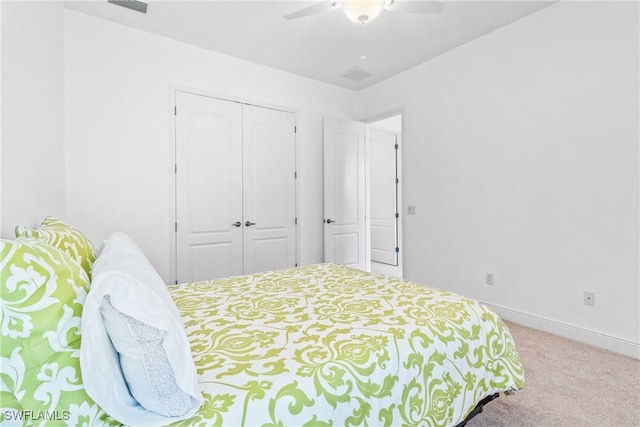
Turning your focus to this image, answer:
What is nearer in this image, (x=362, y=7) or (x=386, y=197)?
(x=362, y=7)

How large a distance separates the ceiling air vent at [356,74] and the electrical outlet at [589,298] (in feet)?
10.5

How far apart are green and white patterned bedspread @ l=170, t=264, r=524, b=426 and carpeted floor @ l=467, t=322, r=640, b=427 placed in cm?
29

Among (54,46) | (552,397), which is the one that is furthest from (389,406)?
(54,46)

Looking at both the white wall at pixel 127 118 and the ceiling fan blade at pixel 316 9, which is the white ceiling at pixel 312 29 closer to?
the white wall at pixel 127 118

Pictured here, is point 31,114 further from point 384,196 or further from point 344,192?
point 384,196

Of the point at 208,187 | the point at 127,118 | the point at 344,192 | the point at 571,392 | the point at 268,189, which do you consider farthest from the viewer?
the point at 344,192

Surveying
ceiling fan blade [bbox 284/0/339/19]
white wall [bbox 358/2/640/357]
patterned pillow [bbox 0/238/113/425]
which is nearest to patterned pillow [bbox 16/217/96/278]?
patterned pillow [bbox 0/238/113/425]

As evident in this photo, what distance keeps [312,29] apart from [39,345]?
314cm

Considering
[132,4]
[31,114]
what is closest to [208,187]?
[132,4]

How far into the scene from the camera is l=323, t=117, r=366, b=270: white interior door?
431 centimetres

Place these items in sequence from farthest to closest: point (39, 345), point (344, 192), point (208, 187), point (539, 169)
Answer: point (344, 192)
point (208, 187)
point (539, 169)
point (39, 345)

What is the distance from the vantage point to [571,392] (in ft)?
6.12

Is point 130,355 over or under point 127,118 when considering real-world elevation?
under

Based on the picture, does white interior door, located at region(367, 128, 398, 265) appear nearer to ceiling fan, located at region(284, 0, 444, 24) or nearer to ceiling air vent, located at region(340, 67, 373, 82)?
ceiling air vent, located at region(340, 67, 373, 82)
